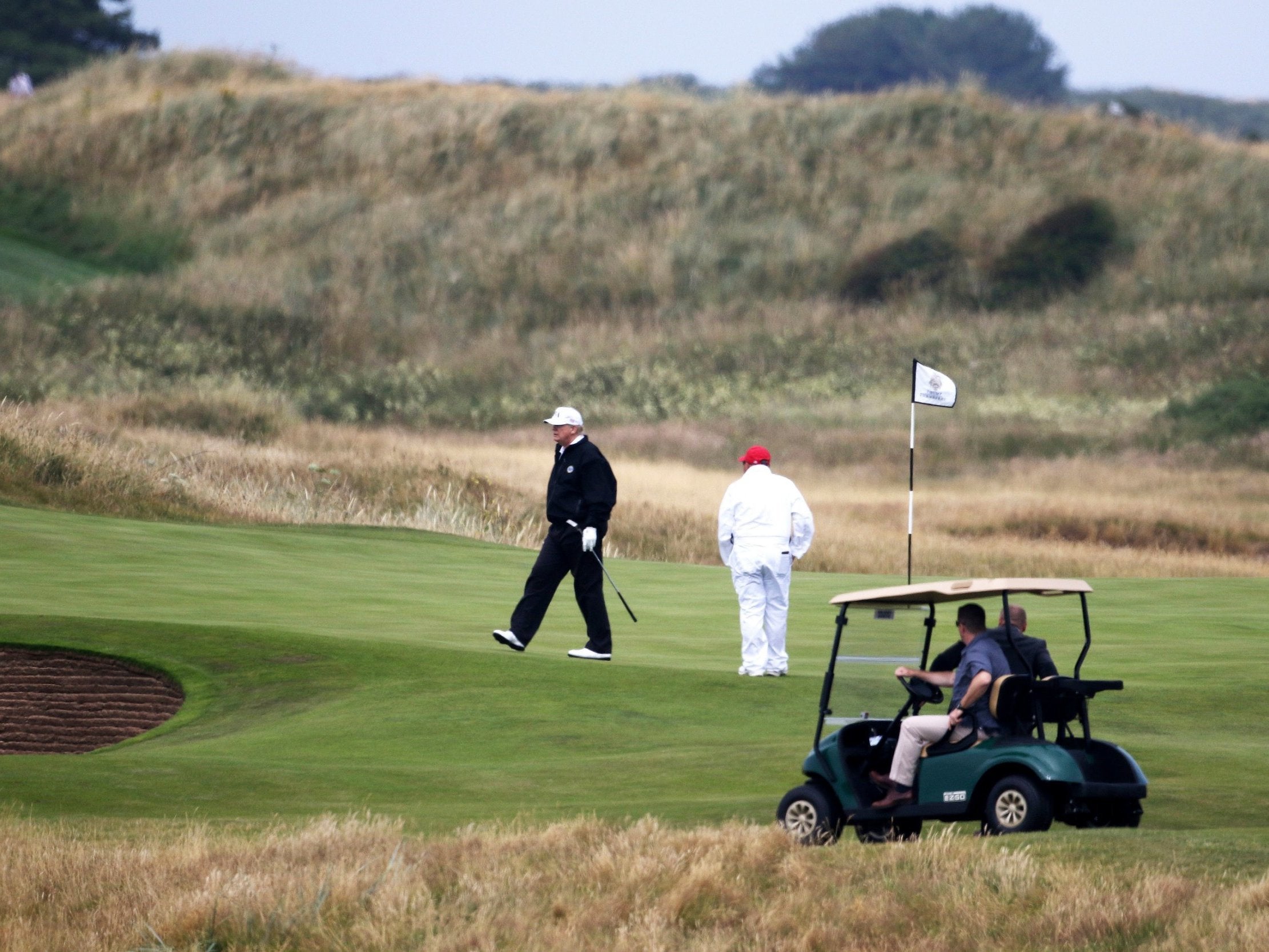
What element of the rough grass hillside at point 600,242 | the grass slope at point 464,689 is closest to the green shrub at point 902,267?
the rough grass hillside at point 600,242

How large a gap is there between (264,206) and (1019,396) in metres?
36.5

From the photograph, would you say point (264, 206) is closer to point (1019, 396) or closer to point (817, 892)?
point (1019, 396)

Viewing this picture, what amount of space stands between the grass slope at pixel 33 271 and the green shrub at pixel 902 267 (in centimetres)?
2994

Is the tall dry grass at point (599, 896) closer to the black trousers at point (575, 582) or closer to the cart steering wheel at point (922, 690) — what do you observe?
the cart steering wheel at point (922, 690)

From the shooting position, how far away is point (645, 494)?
131 ft

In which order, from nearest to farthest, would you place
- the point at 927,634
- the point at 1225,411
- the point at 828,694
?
the point at 828,694 → the point at 927,634 → the point at 1225,411

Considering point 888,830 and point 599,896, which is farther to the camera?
point 888,830

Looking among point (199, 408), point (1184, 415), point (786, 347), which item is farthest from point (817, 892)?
point (786, 347)

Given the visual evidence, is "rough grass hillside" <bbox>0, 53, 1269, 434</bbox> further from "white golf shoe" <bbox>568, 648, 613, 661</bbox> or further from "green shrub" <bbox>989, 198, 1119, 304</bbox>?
"white golf shoe" <bbox>568, 648, 613, 661</bbox>

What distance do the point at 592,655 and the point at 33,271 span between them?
2278 inches

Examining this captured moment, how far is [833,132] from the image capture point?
82.6 m

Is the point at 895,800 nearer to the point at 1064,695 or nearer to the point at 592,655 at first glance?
the point at 1064,695

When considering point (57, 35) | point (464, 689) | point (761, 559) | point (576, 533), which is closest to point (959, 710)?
point (761, 559)

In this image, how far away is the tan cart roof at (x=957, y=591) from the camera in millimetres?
9477
